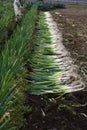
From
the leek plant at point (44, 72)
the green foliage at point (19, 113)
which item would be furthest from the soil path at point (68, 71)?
the green foliage at point (19, 113)

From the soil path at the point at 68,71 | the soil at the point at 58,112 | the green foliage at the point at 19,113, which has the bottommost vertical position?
the soil path at the point at 68,71

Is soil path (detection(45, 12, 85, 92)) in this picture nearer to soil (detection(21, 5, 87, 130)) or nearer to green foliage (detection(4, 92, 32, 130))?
soil (detection(21, 5, 87, 130))

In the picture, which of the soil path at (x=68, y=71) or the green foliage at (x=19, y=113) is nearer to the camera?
the green foliage at (x=19, y=113)

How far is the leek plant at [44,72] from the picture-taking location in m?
3.71

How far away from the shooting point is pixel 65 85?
3.90 metres

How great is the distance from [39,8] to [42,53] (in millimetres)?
13656

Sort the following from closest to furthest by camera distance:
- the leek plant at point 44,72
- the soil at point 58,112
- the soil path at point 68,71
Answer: the soil at point 58,112
the leek plant at point 44,72
the soil path at point 68,71

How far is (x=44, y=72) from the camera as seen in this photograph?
427 cm

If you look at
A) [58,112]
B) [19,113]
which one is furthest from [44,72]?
[19,113]

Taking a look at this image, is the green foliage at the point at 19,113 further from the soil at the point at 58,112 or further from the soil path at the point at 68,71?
the soil path at the point at 68,71

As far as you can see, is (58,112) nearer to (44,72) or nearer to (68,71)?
(44,72)

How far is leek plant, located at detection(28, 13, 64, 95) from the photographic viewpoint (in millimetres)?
3709

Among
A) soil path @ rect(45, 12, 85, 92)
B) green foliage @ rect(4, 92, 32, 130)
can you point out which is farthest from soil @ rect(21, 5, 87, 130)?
soil path @ rect(45, 12, 85, 92)

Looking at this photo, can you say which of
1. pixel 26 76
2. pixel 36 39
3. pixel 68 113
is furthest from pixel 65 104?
pixel 36 39
